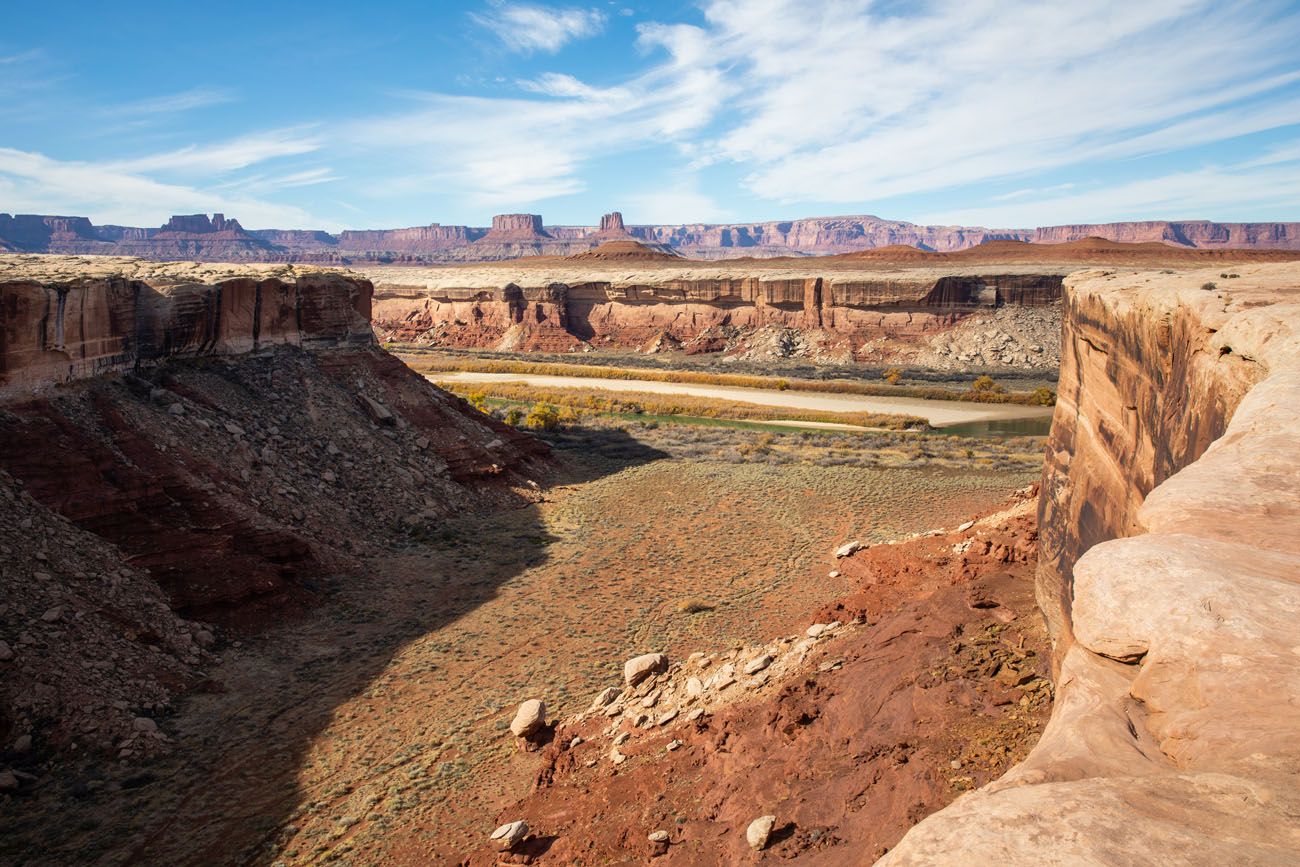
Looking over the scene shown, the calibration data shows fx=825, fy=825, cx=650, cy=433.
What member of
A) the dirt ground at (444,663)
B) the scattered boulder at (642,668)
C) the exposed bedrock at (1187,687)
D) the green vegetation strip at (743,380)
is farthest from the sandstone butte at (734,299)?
the exposed bedrock at (1187,687)

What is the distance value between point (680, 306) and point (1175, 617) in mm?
74081

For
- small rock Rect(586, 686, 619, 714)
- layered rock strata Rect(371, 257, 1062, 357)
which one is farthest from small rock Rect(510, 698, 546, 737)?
layered rock strata Rect(371, 257, 1062, 357)

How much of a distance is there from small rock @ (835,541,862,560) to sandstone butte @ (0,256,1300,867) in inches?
343

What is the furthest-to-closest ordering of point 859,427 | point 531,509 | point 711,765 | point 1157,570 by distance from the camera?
point 859,427
point 531,509
point 711,765
point 1157,570

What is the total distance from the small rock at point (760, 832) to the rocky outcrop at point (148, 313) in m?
16.2

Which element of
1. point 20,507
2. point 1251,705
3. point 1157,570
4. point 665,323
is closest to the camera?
point 1251,705

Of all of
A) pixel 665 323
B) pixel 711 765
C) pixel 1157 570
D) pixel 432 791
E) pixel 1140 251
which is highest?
pixel 1140 251

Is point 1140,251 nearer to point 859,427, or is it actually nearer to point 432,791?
point 859,427

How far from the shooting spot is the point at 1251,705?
3734 millimetres

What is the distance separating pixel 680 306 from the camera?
7700cm

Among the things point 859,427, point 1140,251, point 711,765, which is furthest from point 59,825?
point 1140,251

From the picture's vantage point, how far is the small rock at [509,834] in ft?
29.0

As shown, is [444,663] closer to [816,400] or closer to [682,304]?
[816,400]

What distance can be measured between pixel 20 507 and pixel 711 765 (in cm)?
1251
